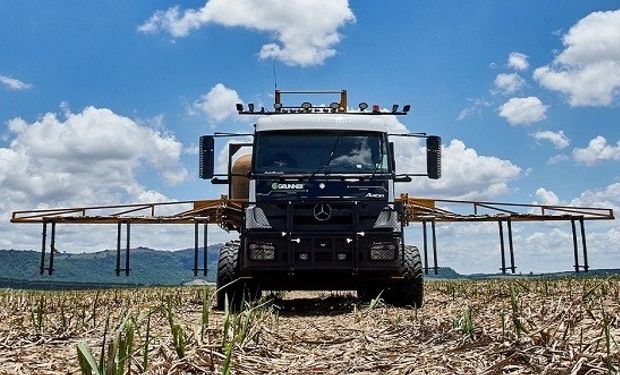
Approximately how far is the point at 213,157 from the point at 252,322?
5875mm

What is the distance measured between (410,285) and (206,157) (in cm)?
397

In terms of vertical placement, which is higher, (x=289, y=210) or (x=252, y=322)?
(x=289, y=210)

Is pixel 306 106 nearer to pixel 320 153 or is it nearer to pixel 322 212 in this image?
pixel 320 153

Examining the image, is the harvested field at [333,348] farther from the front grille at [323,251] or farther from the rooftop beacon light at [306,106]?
the rooftop beacon light at [306,106]

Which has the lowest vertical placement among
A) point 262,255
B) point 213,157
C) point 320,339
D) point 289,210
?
point 320,339

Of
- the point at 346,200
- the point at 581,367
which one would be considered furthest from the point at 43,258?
the point at 581,367

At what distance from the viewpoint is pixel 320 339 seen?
5.26m

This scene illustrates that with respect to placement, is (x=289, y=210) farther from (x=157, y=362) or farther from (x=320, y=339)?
(x=157, y=362)

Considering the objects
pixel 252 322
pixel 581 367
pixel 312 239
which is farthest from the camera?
pixel 312 239

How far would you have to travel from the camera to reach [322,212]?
992 centimetres

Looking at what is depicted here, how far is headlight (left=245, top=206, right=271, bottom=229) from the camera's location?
9875 mm

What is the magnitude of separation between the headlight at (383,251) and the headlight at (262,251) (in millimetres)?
1536

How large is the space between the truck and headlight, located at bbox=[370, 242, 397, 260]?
0.02 m

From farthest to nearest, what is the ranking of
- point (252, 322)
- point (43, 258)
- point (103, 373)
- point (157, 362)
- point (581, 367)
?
point (43, 258)
point (252, 322)
point (157, 362)
point (581, 367)
point (103, 373)
